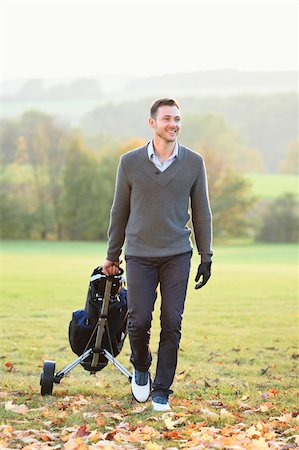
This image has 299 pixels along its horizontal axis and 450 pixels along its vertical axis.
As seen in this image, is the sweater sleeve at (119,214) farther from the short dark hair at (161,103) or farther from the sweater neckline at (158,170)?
the short dark hair at (161,103)

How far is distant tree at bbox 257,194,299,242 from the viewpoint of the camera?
167 ft

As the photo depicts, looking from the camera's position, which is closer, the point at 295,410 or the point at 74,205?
the point at 295,410

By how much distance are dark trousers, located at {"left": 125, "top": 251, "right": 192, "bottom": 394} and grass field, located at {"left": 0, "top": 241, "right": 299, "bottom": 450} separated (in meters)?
0.37

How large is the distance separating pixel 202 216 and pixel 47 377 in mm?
1818

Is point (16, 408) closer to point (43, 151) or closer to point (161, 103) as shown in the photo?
point (161, 103)

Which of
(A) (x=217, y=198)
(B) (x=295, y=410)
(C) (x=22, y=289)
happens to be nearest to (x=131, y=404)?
(B) (x=295, y=410)

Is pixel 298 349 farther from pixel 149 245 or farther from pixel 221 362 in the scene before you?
pixel 149 245

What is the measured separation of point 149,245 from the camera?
6570 millimetres

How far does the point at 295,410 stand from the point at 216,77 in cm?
6422

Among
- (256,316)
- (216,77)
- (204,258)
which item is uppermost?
(216,77)

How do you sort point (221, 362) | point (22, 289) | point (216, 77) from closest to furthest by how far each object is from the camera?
point (221, 362)
point (22, 289)
point (216, 77)

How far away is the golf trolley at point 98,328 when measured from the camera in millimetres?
7102

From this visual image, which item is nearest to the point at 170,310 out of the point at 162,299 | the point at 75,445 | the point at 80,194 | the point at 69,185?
the point at 162,299

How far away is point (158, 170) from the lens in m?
6.52
